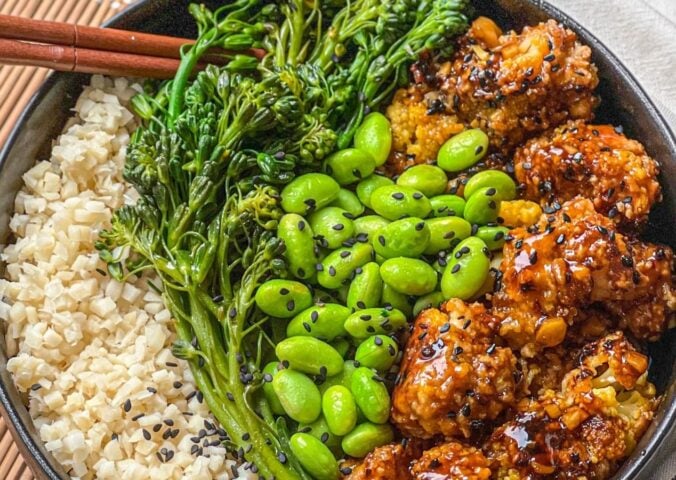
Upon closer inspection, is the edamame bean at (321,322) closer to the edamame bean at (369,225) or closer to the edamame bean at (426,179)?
the edamame bean at (369,225)

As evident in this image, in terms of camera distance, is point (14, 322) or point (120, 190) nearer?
point (14, 322)

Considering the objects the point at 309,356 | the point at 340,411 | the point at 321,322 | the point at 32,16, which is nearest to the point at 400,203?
the point at 321,322

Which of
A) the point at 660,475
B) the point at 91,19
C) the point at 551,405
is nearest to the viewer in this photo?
the point at 551,405

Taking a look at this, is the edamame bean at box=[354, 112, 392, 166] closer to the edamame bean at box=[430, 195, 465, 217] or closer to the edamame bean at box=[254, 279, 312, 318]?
the edamame bean at box=[430, 195, 465, 217]

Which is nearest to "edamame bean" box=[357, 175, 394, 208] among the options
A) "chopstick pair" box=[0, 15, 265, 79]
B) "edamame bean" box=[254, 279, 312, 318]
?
"edamame bean" box=[254, 279, 312, 318]

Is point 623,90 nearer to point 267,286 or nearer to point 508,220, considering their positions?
point 508,220

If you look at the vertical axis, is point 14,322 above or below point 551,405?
below

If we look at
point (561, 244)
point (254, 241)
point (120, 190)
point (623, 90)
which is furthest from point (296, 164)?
point (623, 90)
